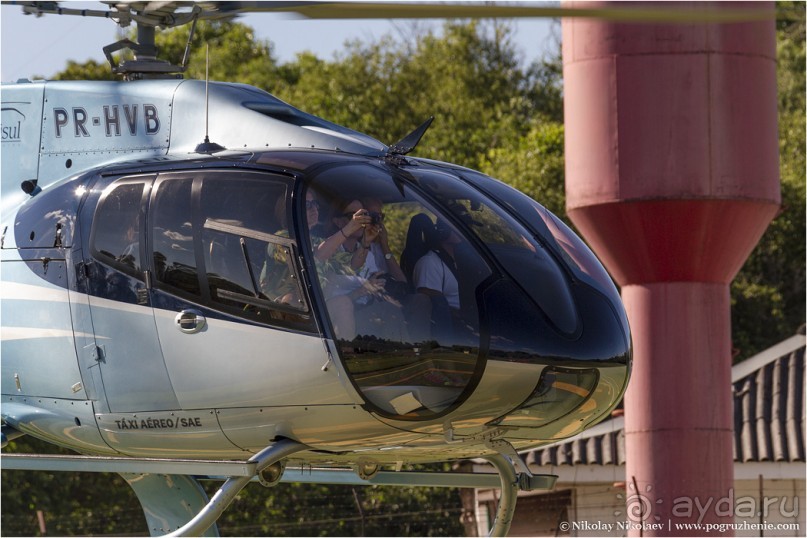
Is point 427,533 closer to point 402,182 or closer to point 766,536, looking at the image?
point 766,536

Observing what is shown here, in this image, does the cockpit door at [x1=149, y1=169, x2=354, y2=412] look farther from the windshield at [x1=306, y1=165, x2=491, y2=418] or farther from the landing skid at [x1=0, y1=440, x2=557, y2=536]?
the landing skid at [x1=0, y1=440, x2=557, y2=536]

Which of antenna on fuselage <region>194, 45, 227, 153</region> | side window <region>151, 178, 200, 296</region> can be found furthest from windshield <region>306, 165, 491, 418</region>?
antenna on fuselage <region>194, 45, 227, 153</region>

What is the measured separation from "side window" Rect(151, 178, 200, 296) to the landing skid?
3.40 feet

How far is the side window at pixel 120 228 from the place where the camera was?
8.27 meters

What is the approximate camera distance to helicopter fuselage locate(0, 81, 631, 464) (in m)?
7.52

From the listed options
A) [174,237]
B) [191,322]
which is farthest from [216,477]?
[174,237]

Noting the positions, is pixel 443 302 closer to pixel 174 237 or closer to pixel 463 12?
pixel 174 237

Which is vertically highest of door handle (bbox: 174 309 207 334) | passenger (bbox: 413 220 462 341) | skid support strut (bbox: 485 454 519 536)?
passenger (bbox: 413 220 462 341)

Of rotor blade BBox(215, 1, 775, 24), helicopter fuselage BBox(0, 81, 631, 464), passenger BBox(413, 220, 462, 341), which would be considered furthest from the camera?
helicopter fuselage BBox(0, 81, 631, 464)

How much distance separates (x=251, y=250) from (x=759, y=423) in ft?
33.5

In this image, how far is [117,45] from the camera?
968 centimetres

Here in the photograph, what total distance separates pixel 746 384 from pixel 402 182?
34.7 feet

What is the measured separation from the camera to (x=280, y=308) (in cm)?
771

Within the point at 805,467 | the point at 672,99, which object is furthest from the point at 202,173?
the point at 805,467
